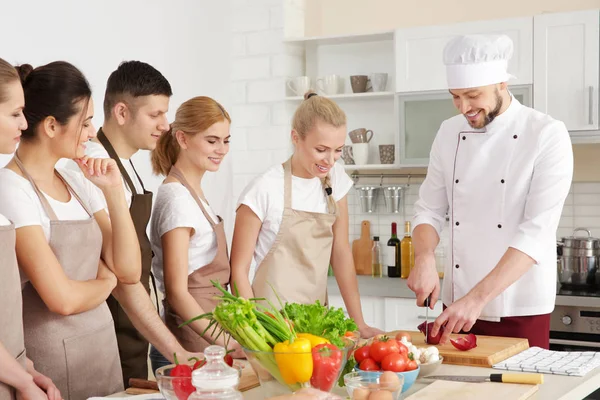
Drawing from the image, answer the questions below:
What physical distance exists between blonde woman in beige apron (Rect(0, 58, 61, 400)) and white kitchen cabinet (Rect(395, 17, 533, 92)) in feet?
10.2

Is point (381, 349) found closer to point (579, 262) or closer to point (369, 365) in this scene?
point (369, 365)

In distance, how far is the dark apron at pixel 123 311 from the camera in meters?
Answer: 2.94

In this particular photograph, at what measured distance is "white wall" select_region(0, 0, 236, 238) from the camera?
386 cm

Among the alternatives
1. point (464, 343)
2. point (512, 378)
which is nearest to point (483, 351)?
point (464, 343)

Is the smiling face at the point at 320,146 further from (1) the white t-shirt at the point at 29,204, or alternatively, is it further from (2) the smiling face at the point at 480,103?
(1) the white t-shirt at the point at 29,204

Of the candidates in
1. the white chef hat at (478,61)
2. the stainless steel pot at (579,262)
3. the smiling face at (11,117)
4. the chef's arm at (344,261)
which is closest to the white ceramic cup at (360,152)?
the stainless steel pot at (579,262)

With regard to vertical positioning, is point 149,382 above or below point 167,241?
below

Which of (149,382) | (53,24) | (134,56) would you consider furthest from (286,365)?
(134,56)

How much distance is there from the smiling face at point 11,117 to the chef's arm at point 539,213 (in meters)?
1.50

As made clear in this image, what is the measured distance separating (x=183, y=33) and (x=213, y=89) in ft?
1.40

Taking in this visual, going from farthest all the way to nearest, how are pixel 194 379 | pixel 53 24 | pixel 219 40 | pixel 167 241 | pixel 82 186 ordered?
1. pixel 219 40
2. pixel 53 24
3. pixel 167 241
4. pixel 82 186
5. pixel 194 379

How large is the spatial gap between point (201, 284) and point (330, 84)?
251 centimetres

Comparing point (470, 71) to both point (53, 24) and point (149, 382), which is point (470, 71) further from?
point (53, 24)

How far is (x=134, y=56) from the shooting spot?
177 inches
